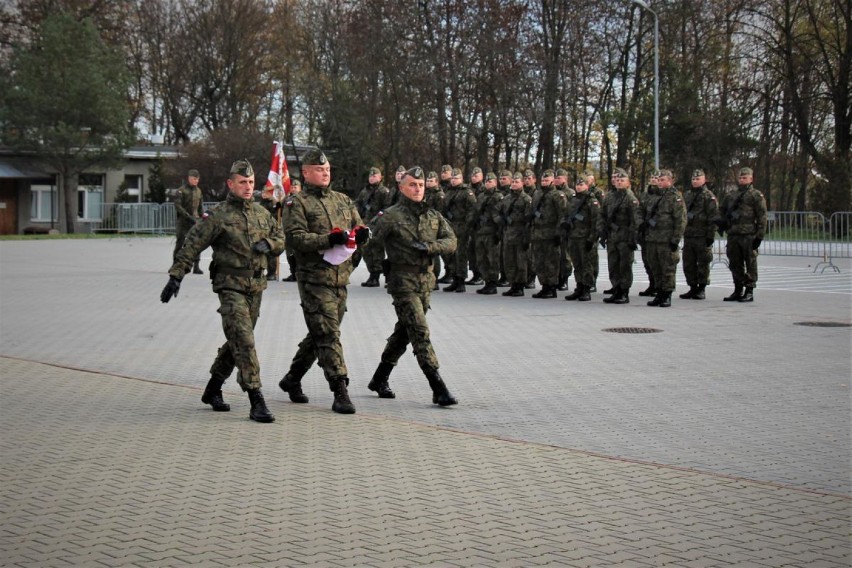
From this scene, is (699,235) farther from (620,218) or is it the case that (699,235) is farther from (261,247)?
(261,247)

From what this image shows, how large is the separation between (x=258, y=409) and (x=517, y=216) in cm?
1245

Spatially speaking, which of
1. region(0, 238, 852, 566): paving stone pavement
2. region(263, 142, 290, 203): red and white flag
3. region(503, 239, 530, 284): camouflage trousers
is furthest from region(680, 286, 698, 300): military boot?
region(263, 142, 290, 203): red and white flag

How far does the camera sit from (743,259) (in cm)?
1938

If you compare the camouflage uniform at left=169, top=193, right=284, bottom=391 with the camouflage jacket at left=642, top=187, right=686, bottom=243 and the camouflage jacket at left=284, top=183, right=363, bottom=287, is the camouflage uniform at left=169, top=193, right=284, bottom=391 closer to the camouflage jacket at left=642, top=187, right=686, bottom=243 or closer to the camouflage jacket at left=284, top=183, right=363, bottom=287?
the camouflage jacket at left=284, top=183, right=363, bottom=287

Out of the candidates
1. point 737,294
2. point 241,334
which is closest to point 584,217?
point 737,294

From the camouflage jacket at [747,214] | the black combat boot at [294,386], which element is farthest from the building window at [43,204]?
the black combat boot at [294,386]

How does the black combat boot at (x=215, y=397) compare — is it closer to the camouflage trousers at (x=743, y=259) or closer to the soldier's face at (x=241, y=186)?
the soldier's face at (x=241, y=186)

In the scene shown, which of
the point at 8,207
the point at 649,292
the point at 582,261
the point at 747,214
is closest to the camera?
the point at 747,214

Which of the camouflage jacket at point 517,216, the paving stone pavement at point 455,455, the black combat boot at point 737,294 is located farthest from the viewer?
the camouflage jacket at point 517,216

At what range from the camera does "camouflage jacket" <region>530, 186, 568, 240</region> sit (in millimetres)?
20562

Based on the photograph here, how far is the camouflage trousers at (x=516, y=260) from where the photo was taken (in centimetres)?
2128

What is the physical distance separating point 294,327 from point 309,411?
253 inches

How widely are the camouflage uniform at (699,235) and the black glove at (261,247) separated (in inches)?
458

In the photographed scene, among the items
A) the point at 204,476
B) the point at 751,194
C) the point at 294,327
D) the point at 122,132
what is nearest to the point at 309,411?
the point at 204,476
